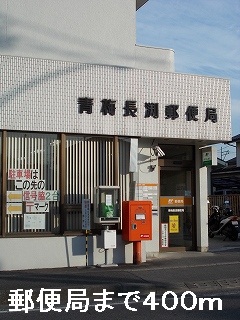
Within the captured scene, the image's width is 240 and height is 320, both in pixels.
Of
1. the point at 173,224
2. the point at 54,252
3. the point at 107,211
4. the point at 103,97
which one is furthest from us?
the point at 173,224

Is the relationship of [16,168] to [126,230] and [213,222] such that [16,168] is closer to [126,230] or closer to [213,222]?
[126,230]

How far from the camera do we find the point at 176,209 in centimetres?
1496

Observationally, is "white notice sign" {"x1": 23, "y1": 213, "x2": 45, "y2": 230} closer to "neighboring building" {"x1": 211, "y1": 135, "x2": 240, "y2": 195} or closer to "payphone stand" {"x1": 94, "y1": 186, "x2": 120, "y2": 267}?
"payphone stand" {"x1": 94, "y1": 186, "x2": 120, "y2": 267}

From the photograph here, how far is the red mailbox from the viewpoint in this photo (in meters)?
12.5

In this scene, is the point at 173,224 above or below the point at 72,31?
below

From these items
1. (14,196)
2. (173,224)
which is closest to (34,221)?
(14,196)

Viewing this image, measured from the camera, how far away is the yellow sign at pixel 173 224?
48.6ft

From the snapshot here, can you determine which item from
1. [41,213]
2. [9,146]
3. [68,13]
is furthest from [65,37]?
[41,213]

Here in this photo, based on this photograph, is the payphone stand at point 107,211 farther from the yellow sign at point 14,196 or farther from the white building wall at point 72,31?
the white building wall at point 72,31

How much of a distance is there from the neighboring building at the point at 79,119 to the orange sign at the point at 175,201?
0.20 m

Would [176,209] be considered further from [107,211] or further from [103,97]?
[103,97]

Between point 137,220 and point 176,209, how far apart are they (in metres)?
2.66

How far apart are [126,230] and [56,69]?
168 inches

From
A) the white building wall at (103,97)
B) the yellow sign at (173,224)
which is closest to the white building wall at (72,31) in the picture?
the white building wall at (103,97)
